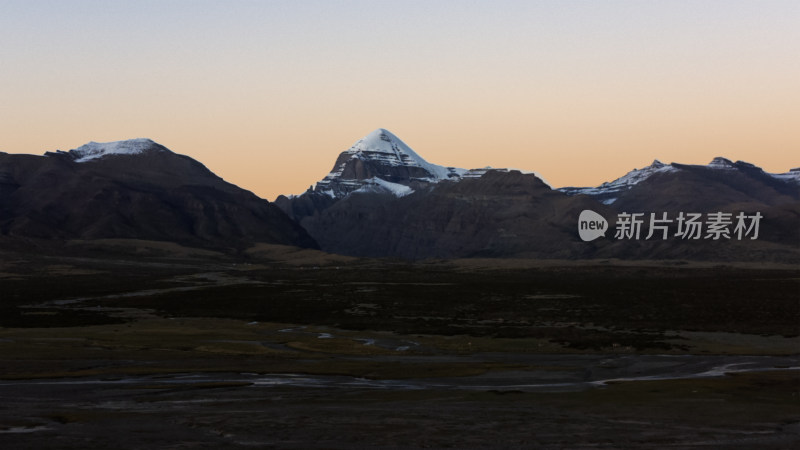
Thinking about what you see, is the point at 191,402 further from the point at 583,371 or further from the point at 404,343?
the point at 404,343

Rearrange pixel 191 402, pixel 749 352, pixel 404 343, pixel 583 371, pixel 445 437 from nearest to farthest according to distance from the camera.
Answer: pixel 445 437
pixel 191 402
pixel 583 371
pixel 749 352
pixel 404 343

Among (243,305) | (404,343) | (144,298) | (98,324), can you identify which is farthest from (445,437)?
(144,298)

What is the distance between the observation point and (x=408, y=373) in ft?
163

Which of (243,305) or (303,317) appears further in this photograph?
(243,305)

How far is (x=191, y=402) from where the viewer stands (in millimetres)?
38219

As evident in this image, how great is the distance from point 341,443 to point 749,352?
42.5m

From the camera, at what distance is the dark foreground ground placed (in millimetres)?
31172

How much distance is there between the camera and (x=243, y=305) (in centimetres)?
10950

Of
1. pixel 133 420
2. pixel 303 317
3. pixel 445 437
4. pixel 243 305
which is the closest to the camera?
pixel 445 437

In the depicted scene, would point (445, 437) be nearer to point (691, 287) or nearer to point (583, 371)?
point (583, 371)

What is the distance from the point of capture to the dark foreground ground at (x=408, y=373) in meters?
31.2

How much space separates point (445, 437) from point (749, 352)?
39.6 meters

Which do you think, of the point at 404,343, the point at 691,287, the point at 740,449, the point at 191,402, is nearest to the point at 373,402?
the point at 191,402

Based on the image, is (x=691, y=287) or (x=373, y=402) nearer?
(x=373, y=402)
